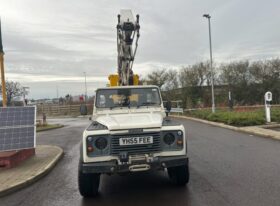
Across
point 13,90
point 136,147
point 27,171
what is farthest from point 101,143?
point 13,90

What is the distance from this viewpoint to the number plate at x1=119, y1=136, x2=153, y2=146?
698 centimetres

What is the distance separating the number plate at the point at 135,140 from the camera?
6.98 meters

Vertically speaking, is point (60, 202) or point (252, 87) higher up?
point (252, 87)

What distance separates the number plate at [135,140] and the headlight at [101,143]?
10.9 inches

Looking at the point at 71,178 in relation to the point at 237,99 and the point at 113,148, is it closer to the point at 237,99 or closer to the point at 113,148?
the point at 113,148

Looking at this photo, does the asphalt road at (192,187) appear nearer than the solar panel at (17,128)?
Yes

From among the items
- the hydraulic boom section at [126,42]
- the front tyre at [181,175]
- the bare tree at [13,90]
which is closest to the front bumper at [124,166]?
the front tyre at [181,175]

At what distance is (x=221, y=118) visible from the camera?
23.2 m

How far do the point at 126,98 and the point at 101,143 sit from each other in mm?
2188

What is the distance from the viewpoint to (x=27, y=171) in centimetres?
968

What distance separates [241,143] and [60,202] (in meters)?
8.43

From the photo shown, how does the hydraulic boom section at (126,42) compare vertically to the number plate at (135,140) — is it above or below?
above

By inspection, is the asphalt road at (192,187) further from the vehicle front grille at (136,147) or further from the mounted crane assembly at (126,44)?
the mounted crane assembly at (126,44)

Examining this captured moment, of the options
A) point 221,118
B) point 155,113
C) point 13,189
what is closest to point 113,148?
point 155,113
